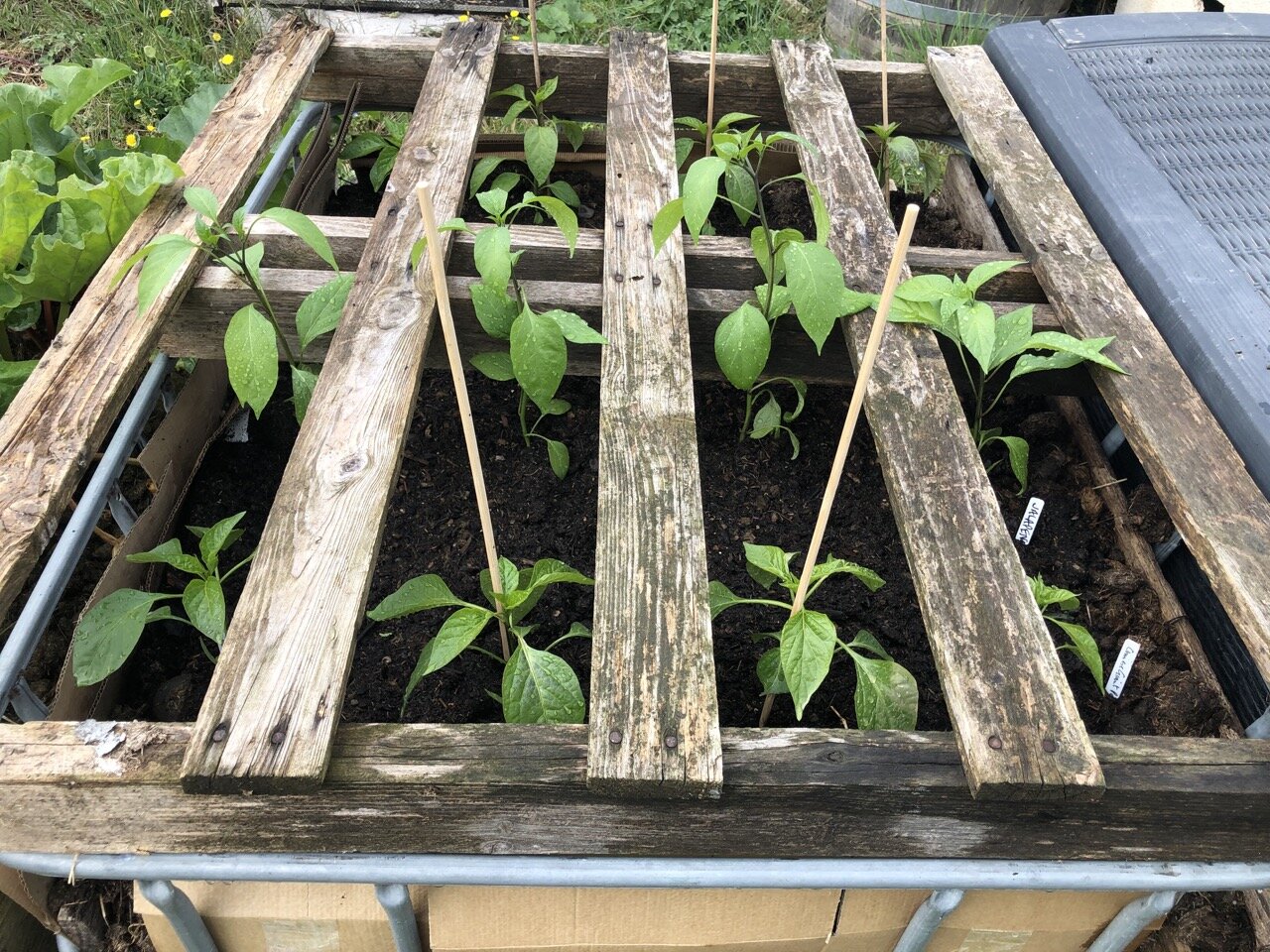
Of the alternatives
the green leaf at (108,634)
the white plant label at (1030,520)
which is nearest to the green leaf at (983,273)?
the white plant label at (1030,520)

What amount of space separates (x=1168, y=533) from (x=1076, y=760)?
2.42ft

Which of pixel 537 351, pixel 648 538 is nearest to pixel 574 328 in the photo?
pixel 537 351

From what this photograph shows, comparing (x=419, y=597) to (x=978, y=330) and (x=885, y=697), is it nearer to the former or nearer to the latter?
(x=885, y=697)

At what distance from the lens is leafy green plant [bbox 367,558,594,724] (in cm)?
120

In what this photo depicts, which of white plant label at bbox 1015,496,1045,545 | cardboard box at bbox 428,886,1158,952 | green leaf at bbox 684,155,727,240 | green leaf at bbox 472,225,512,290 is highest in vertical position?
green leaf at bbox 684,155,727,240

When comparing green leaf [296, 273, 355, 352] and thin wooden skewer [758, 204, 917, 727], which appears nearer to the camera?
thin wooden skewer [758, 204, 917, 727]

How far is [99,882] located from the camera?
1381mm

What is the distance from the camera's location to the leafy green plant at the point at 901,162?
6.60 ft

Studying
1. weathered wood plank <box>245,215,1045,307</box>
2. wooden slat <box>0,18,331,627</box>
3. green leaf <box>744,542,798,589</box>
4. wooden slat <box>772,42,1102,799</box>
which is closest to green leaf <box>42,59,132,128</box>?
wooden slat <box>0,18,331,627</box>

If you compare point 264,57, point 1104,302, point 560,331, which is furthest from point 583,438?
point 264,57

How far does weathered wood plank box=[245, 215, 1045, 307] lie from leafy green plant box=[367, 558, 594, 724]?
0.61 metres

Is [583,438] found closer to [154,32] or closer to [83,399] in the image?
[83,399]

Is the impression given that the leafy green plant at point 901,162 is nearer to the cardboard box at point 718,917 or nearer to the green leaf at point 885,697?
the green leaf at point 885,697

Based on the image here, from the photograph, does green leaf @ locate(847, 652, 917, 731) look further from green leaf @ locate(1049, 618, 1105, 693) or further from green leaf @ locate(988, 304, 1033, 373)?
green leaf @ locate(988, 304, 1033, 373)
